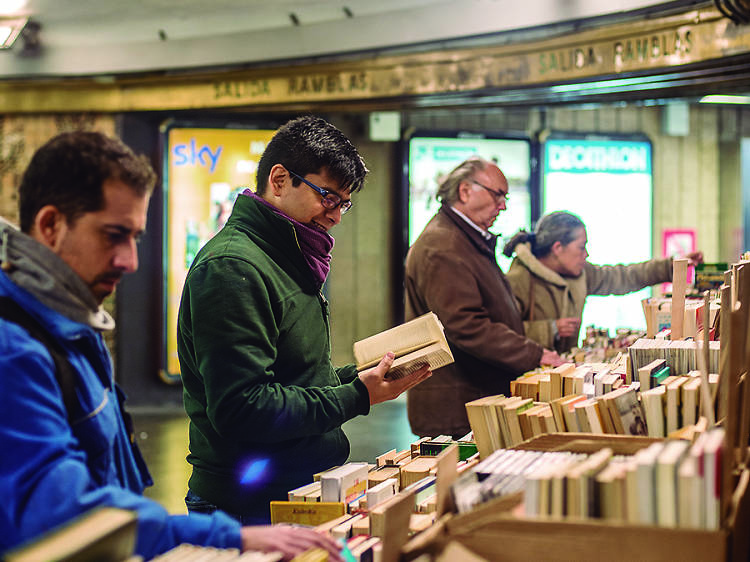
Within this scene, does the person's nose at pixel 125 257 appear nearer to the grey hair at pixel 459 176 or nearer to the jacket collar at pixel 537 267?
the grey hair at pixel 459 176

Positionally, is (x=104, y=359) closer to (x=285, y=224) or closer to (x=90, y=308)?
(x=90, y=308)

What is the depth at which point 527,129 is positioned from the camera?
9.02m

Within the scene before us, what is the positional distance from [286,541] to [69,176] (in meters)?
0.80

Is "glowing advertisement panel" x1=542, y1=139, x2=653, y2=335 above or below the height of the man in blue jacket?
above

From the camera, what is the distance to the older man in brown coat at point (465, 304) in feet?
12.4

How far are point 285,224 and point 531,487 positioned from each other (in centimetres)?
123

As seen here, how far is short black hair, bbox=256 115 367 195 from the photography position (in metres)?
2.46

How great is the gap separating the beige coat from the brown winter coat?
698mm

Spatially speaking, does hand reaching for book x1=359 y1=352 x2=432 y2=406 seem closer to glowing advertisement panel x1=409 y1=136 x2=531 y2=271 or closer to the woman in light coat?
the woman in light coat

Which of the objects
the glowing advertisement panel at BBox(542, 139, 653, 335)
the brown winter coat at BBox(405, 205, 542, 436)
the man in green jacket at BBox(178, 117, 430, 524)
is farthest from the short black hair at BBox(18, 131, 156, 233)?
the glowing advertisement panel at BBox(542, 139, 653, 335)

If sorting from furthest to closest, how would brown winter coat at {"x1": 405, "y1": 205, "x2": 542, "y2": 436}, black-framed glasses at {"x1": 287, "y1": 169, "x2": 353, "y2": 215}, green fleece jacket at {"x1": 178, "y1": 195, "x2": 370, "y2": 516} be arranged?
brown winter coat at {"x1": 405, "y1": 205, "x2": 542, "y2": 436}
black-framed glasses at {"x1": 287, "y1": 169, "x2": 353, "y2": 215}
green fleece jacket at {"x1": 178, "y1": 195, "x2": 370, "y2": 516}

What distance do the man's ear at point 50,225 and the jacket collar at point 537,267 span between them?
3620 mm

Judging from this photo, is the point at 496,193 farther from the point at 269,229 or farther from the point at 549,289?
the point at 269,229

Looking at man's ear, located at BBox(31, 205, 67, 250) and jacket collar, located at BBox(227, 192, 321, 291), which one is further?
jacket collar, located at BBox(227, 192, 321, 291)
